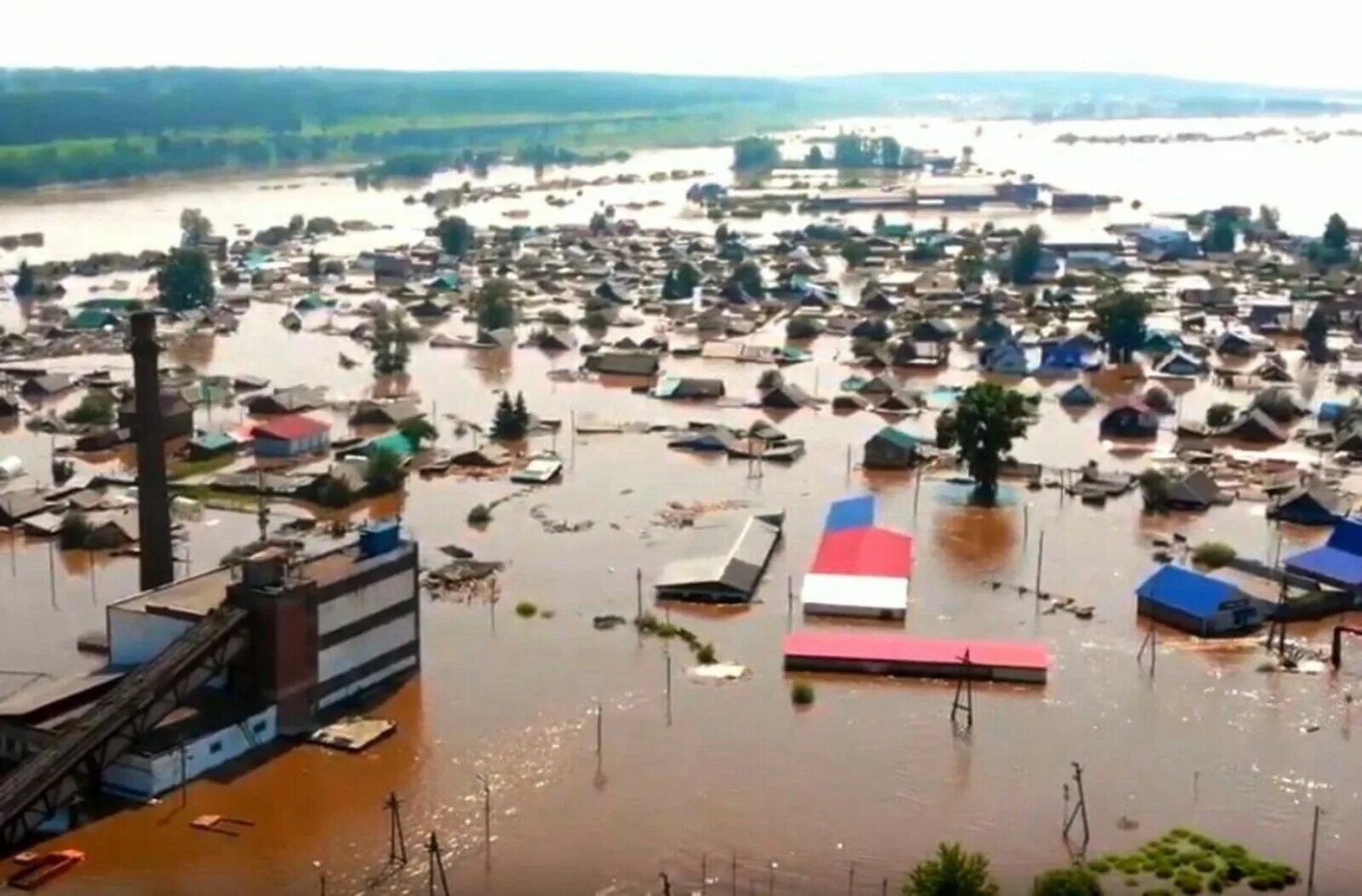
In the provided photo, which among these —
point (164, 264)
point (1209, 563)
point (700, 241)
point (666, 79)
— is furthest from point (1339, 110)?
point (1209, 563)

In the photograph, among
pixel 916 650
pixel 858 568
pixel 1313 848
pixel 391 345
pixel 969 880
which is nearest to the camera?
pixel 969 880

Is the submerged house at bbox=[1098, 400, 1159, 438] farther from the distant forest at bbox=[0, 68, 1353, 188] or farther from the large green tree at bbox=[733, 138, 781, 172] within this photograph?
the large green tree at bbox=[733, 138, 781, 172]

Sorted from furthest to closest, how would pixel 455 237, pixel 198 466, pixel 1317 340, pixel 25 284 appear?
pixel 455 237 → pixel 25 284 → pixel 1317 340 → pixel 198 466

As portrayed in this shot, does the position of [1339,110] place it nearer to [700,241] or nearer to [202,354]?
[700,241]

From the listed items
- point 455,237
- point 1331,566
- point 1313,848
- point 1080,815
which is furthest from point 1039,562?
point 455,237

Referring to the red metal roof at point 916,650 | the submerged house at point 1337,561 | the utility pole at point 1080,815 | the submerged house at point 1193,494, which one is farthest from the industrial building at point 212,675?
the submerged house at point 1193,494

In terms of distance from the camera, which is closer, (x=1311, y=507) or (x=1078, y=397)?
(x=1311, y=507)

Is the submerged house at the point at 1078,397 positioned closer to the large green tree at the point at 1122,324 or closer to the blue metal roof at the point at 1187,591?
the large green tree at the point at 1122,324

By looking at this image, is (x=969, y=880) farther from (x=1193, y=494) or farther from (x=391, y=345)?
(x=391, y=345)
